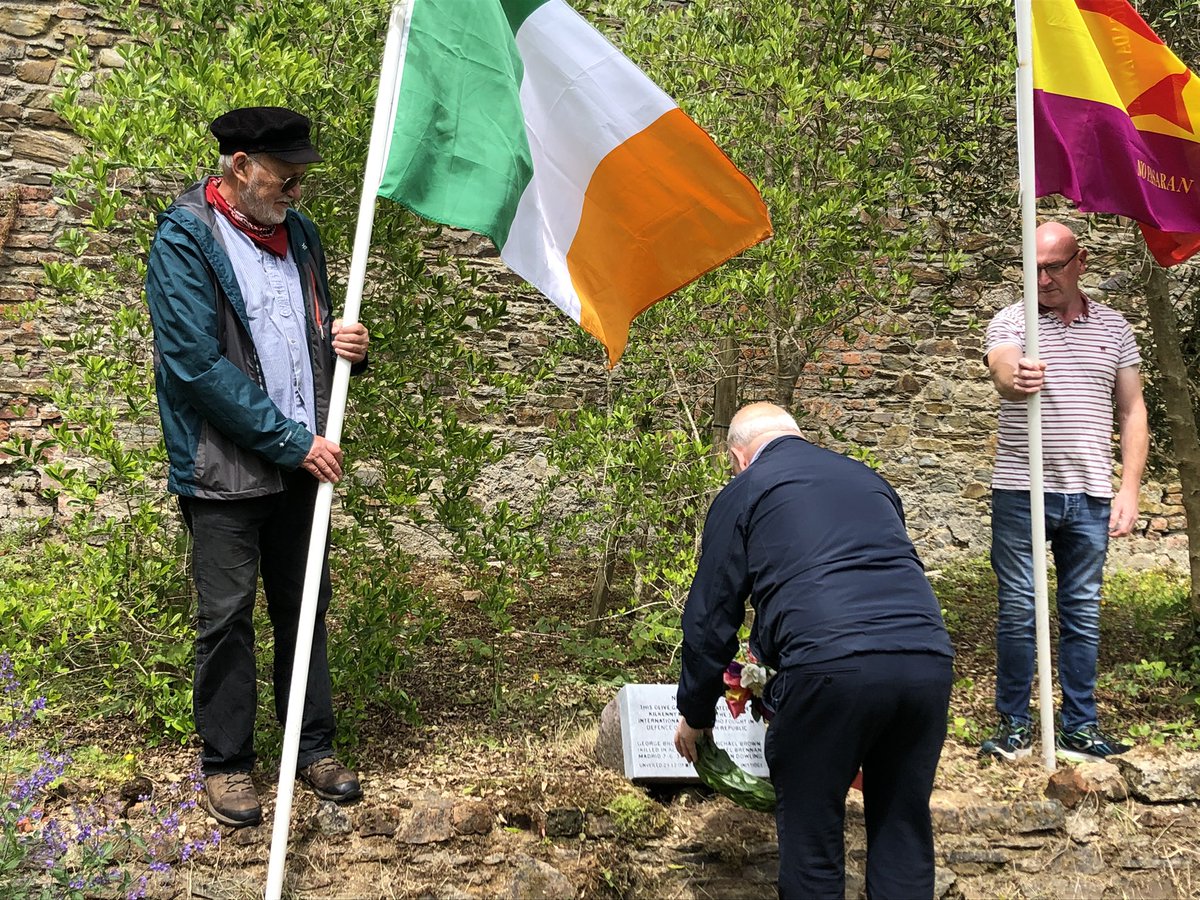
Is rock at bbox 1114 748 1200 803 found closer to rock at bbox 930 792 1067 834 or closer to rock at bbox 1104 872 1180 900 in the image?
rock at bbox 1104 872 1180 900

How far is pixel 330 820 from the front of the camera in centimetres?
344

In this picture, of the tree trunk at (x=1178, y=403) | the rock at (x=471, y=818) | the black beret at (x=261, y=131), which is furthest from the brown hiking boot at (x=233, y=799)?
the tree trunk at (x=1178, y=403)

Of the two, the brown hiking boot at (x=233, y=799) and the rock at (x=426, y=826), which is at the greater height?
the brown hiking boot at (x=233, y=799)

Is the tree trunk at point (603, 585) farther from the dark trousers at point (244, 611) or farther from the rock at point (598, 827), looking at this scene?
the dark trousers at point (244, 611)

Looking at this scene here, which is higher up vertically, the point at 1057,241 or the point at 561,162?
the point at 561,162

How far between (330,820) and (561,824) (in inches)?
31.9

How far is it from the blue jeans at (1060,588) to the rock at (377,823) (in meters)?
2.49

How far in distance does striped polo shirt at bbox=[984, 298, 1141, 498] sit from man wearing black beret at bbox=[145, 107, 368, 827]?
2.72 meters

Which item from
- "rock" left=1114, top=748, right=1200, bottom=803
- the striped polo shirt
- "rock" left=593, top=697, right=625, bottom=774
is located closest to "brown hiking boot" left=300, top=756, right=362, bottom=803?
"rock" left=593, top=697, right=625, bottom=774

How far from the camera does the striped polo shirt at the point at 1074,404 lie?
4180 millimetres

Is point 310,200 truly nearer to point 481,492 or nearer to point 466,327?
point 466,327

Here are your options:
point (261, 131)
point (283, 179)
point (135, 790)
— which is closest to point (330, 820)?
point (135, 790)

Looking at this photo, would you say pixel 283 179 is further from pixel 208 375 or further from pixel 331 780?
pixel 331 780

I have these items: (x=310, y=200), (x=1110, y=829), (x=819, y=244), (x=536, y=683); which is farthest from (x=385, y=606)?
(x=1110, y=829)
